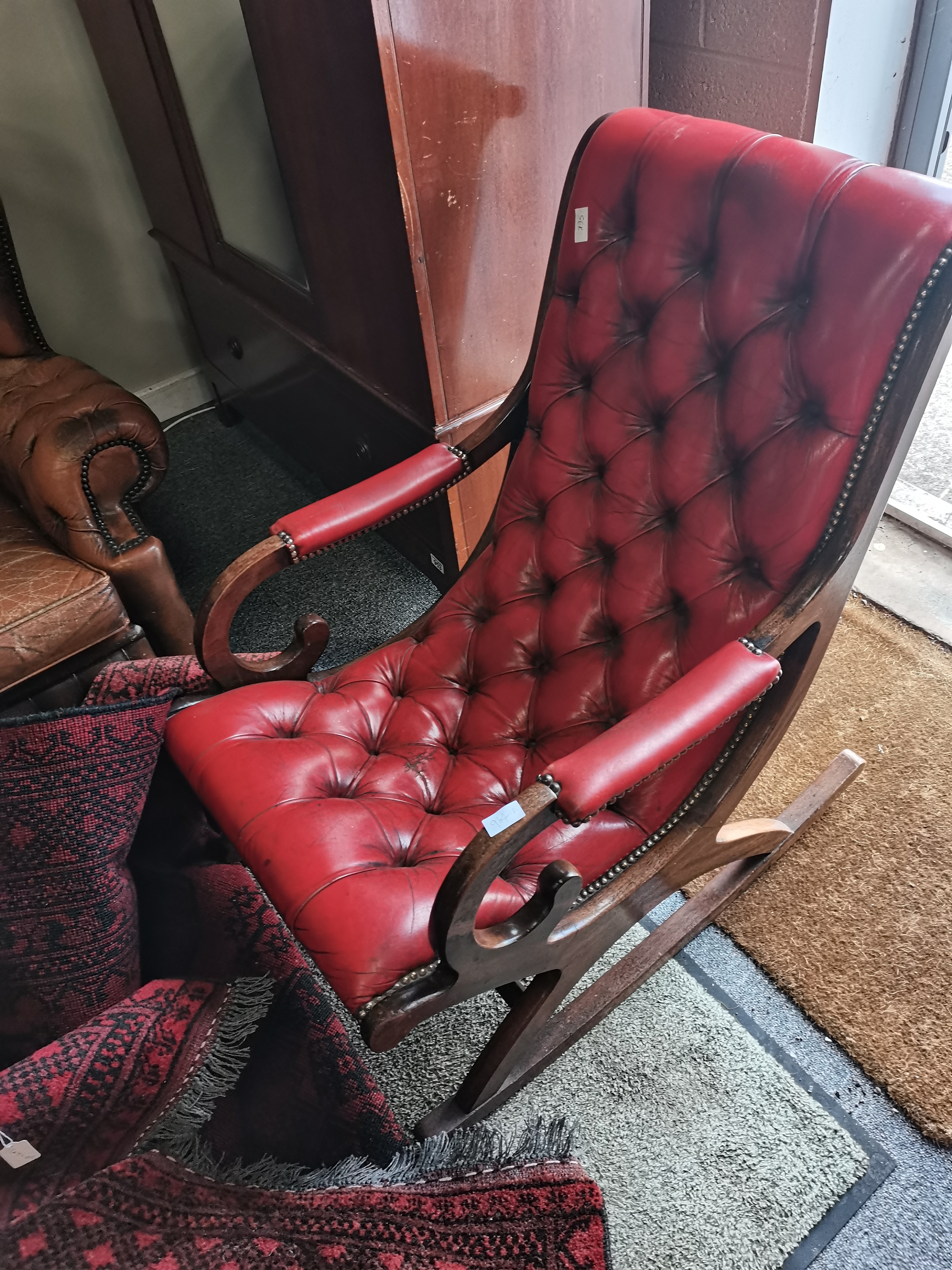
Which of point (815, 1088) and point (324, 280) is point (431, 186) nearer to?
point (324, 280)

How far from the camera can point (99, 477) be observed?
1650mm

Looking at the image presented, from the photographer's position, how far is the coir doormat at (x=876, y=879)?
1231 mm

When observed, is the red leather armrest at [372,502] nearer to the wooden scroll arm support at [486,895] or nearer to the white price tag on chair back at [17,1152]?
the wooden scroll arm support at [486,895]

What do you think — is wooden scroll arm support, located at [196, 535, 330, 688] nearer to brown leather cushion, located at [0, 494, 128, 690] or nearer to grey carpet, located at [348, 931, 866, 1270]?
brown leather cushion, located at [0, 494, 128, 690]

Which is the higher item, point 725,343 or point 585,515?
point 725,343

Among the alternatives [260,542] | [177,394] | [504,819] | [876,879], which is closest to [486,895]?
[504,819]

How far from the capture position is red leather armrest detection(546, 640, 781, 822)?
83 centimetres

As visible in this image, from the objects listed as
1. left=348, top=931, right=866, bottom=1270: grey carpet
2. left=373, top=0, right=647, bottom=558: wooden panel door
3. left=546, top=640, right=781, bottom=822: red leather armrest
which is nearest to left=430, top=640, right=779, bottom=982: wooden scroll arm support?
left=546, top=640, right=781, bottom=822: red leather armrest

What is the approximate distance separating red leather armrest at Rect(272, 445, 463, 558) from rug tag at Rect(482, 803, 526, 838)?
1.69 feet

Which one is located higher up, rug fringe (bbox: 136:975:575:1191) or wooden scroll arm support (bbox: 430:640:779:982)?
wooden scroll arm support (bbox: 430:640:779:982)

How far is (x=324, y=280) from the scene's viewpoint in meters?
1.73

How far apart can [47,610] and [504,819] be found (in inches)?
40.4

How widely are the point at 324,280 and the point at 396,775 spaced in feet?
3.43

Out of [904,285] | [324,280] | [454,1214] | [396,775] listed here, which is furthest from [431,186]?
[454,1214]
